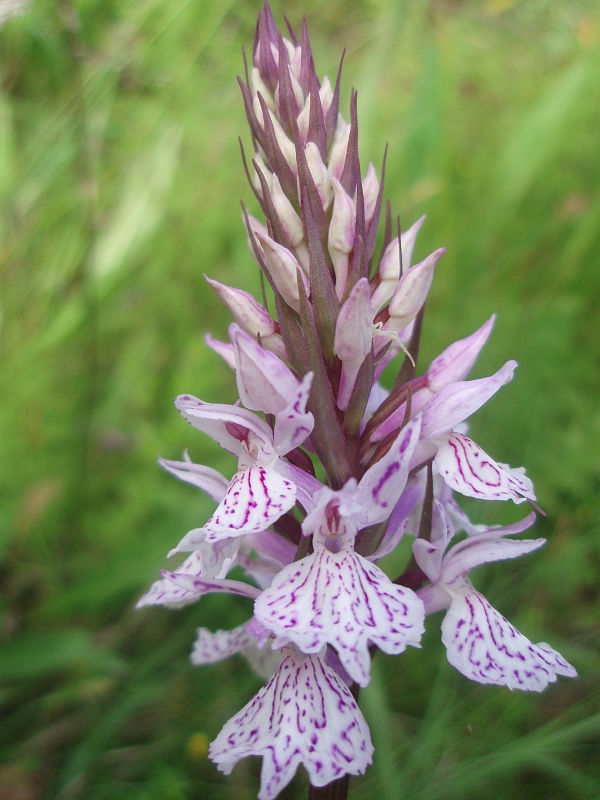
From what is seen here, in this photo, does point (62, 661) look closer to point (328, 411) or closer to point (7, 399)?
point (7, 399)

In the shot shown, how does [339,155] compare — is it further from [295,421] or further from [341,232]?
[295,421]

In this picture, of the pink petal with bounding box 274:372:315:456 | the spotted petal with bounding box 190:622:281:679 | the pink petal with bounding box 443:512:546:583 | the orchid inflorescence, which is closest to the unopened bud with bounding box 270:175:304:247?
the orchid inflorescence

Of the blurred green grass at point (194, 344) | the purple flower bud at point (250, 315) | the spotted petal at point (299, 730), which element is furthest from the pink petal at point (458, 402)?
the blurred green grass at point (194, 344)

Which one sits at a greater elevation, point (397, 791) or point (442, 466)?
point (442, 466)

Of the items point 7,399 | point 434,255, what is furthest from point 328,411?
point 7,399

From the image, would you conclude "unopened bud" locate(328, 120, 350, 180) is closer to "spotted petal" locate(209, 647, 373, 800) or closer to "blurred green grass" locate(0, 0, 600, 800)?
"spotted petal" locate(209, 647, 373, 800)
